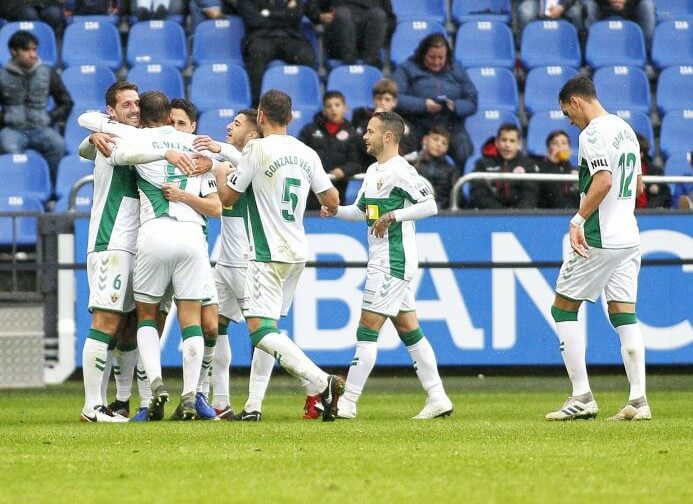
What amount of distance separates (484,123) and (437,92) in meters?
0.77

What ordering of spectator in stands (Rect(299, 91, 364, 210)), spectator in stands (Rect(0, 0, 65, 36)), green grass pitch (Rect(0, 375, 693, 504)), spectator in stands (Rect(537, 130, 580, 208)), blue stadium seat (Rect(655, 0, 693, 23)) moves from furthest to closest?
blue stadium seat (Rect(655, 0, 693, 23))
spectator in stands (Rect(0, 0, 65, 36))
spectator in stands (Rect(299, 91, 364, 210))
spectator in stands (Rect(537, 130, 580, 208))
green grass pitch (Rect(0, 375, 693, 504))

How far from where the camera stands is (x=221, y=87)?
54.1ft

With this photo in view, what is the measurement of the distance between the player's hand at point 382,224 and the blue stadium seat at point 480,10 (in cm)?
819

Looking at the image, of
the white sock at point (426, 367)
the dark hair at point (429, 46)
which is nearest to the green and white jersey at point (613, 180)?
the white sock at point (426, 367)

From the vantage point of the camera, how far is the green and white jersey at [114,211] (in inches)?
377

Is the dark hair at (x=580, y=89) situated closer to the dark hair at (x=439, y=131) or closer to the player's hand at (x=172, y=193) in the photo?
the player's hand at (x=172, y=193)

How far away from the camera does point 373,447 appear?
24.5 feet

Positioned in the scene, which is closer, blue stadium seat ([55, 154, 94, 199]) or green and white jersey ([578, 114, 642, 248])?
green and white jersey ([578, 114, 642, 248])

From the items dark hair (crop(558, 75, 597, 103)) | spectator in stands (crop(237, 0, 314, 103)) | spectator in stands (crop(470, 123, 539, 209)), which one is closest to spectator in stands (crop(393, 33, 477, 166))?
spectator in stands (crop(470, 123, 539, 209))

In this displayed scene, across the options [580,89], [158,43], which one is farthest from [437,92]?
[580,89]

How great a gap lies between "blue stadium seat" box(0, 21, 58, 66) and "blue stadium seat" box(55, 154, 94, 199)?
2131 millimetres

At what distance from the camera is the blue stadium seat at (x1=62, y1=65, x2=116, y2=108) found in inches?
651

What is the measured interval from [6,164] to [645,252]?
21.9 ft

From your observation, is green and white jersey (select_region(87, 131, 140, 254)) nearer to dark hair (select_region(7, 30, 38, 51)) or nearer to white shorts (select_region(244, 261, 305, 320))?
white shorts (select_region(244, 261, 305, 320))
